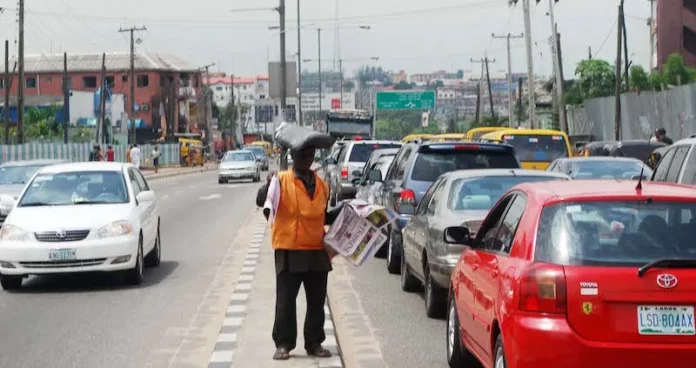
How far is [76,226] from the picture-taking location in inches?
586

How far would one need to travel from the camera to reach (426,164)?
16422mm

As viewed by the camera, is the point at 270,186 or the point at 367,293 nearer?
the point at 270,186

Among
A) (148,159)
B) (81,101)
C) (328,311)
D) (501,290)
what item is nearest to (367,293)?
(328,311)

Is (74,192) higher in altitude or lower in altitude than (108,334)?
higher

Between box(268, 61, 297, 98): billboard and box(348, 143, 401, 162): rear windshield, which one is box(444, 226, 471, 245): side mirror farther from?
box(268, 61, 297, 98): billboard

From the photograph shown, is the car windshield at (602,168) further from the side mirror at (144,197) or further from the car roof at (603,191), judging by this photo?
the car roof at (603,191)

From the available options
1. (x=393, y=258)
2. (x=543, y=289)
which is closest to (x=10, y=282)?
(x=393, y=258)

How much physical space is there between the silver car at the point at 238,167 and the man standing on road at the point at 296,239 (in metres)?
43.2

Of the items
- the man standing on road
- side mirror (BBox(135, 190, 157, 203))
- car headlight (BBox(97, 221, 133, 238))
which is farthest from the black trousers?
side mirror (BBox(135, 190, 157, 203))

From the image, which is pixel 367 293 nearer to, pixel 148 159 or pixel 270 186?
pixel 270 186

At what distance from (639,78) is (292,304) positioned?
205 feet

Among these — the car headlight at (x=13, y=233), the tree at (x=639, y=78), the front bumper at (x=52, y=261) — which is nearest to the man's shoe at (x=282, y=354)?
the front bumper at (x=52, y=261)

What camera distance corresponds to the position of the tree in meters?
68.6

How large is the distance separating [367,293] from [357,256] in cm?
485
